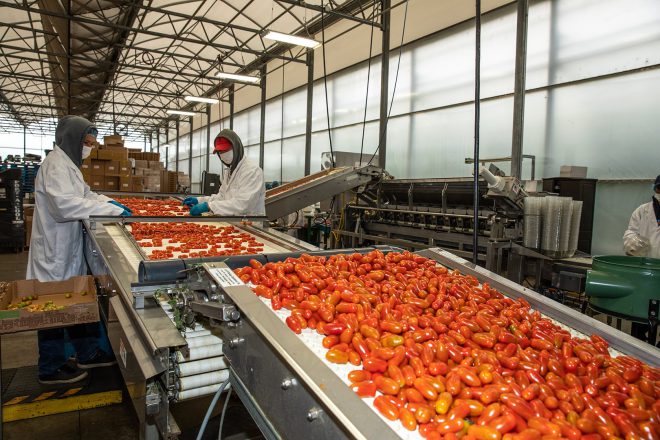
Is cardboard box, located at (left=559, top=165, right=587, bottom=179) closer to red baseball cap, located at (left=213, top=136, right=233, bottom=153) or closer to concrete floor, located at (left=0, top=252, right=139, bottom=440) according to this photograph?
red baseball cap, located at (left=213, top=136, right=233, bottom=153)

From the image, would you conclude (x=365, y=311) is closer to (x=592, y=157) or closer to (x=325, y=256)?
(x=325, y=256)

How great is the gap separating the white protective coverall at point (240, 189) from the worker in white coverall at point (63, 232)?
1.00m

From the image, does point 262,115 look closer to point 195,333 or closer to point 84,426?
point 84,426

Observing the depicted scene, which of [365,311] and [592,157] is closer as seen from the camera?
[365,311]

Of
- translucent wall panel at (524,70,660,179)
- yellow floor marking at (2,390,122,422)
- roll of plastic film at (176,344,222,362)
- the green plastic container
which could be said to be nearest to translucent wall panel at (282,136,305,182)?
translucent wall panel at (524,70,660,179)

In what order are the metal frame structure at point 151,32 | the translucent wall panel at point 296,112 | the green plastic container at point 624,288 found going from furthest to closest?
1. the translucent wall panel at point 296,112
2. the metal frame structure at point 151,32
3. the green plastic container at point 624,288

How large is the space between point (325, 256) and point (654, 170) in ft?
17.1

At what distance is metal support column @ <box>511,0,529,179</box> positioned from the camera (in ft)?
22.1

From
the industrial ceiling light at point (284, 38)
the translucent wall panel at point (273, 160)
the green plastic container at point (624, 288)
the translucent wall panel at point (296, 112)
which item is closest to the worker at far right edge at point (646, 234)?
the green plastic container at point (624, 288)

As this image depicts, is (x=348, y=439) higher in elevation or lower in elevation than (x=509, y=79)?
lower

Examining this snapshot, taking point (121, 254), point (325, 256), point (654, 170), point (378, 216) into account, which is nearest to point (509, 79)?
point (654, 170)

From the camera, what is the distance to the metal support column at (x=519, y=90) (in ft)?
22.1

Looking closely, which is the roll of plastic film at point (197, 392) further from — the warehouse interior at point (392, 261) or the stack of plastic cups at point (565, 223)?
the stack of plastic cups at point (565, 223)

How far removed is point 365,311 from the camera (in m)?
1.55
